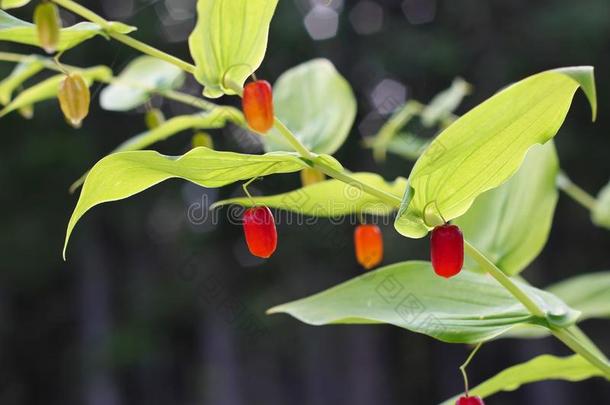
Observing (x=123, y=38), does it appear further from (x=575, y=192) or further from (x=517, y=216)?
(x=575, y=192)

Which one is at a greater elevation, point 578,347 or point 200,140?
point 200,140

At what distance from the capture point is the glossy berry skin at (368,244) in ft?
2.71

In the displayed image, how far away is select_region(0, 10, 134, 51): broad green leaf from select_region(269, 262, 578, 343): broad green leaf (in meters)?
0.29

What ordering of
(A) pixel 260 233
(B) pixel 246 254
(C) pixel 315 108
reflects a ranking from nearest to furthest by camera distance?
(A) pixel 260 233, (C) pixel 315 108, (B) pixel 246 254

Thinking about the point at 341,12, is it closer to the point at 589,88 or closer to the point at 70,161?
the point at 70,161

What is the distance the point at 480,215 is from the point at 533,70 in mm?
8404

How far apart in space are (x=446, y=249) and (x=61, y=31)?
340mm

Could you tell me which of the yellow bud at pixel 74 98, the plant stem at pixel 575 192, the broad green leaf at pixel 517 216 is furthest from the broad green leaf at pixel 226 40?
the plant stem at pixel 575 192

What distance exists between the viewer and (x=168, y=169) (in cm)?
57

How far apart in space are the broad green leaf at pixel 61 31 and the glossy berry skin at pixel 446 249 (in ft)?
0.96

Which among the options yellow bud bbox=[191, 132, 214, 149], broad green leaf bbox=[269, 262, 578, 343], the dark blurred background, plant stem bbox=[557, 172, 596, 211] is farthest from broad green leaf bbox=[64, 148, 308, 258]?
the dark blurred background

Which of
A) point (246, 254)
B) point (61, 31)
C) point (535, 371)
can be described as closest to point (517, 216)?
point (535, 371)

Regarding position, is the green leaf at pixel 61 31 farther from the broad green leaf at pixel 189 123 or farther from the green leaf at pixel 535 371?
the green leaf at pixel 535 371

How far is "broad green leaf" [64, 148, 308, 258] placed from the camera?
556mm
